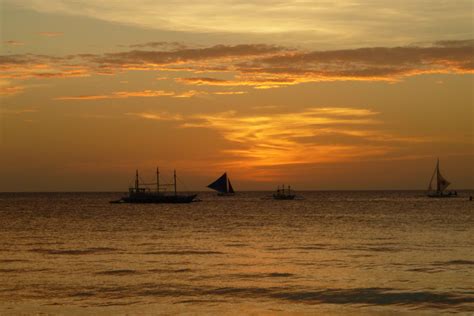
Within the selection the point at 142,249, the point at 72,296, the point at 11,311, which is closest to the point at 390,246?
the point at 142,249

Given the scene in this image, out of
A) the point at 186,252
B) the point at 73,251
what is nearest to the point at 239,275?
the point at 186,252

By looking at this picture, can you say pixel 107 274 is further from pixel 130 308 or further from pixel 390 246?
pixel 390 246

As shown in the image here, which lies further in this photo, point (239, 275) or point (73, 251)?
point (73, 251)

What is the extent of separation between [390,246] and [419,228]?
914 inches

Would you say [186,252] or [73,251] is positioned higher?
[73,251]

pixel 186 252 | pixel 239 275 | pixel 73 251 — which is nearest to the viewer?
pixel 239 275

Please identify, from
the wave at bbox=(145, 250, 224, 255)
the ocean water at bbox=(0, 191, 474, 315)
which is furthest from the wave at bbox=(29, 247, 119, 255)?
the wave at bbox=(145, 250, 224, 255)

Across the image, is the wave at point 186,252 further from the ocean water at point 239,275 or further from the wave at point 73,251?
the wave at point 73,251

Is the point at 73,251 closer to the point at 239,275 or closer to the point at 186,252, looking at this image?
the point at 186,252

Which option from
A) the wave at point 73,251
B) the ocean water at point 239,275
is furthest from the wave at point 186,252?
the wave at point 73,251

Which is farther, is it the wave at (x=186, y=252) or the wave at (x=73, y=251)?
the wave at (x=73, y=251)

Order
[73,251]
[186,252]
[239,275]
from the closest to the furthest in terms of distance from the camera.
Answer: [239,275]
[186,252]
[73,251]

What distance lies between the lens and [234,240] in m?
62.4

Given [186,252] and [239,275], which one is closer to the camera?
[239,275]
